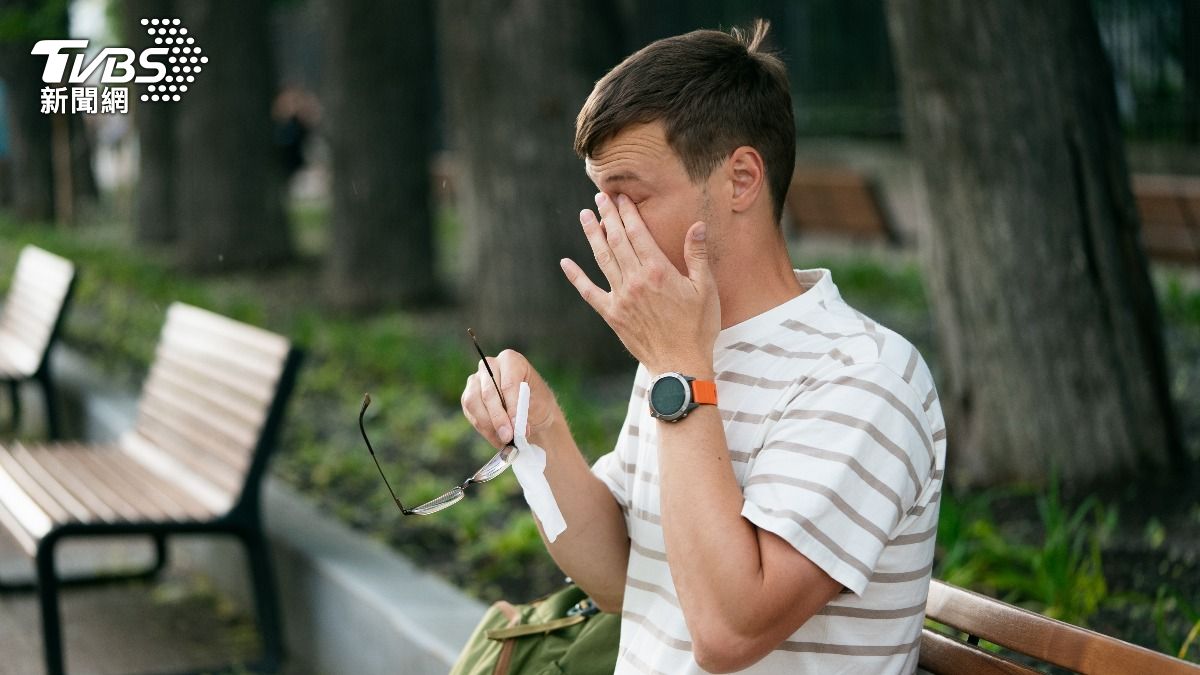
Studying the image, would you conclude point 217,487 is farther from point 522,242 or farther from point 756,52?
point 522,242

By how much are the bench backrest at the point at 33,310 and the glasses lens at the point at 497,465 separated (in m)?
5.35

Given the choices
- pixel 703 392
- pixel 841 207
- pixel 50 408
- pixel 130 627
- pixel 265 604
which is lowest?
pixel 841 207

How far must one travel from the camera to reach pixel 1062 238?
4.96 metres

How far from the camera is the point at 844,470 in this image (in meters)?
1.97

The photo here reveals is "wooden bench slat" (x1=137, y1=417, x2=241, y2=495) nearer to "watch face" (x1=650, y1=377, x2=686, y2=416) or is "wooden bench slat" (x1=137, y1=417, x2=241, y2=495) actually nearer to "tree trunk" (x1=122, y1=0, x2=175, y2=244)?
"watch face" (x1=650, y1=377, x2=686, y2=416)

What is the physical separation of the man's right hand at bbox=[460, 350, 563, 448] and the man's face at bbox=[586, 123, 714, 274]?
35 centimetres

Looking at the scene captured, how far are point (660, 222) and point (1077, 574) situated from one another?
7.52ft

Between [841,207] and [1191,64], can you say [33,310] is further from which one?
[1191,64]

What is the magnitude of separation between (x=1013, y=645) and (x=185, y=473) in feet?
11.7

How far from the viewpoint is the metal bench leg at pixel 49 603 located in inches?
175

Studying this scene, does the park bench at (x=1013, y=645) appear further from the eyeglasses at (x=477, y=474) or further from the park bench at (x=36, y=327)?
the park bench at (x=36, y=327)

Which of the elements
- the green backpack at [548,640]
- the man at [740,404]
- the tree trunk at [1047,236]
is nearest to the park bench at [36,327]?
the tree trunk at [1047,236]

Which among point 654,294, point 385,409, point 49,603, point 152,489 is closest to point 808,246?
point 385,409

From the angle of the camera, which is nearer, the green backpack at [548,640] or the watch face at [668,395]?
the watch face at [668,395]
